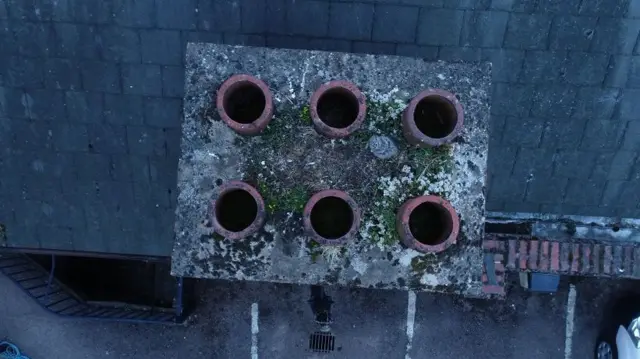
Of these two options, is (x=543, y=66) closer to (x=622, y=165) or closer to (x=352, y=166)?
(x=622, y=165)

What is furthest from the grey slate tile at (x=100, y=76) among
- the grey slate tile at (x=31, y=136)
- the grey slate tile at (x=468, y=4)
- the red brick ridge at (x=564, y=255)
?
the red brick ridge at (x=564, y=255)

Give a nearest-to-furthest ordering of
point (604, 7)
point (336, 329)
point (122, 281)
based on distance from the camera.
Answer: point (604, 7), point (336, 329), point (122, 281)

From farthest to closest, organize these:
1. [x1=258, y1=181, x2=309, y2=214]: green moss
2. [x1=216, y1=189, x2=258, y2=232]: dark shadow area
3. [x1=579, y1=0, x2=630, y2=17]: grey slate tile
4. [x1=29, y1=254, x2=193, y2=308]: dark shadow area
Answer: [x1=29, y1=254, x2=193, y2=308]: dark shadow area
[x1=579, y1=0, x2=630, y2=17]: grey slate tile
[x1=216, y1=189, x2=258, y2=232]: dark shadow area
[x1=258, y1=181, x2=309, y2=214]: green moss

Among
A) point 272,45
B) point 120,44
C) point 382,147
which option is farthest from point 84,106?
point 382,147

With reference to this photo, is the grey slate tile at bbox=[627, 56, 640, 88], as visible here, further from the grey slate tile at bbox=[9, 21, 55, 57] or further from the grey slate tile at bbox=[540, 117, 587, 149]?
the grey slate tile at bbox=[9, 21, 55, 57]

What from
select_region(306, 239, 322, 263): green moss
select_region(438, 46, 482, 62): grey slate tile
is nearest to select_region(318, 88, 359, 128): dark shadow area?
select_region(306, 239, 322, 263): green moss

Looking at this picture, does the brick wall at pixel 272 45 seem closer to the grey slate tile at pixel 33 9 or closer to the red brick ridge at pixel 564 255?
the grey slate tile at pixel 33 9

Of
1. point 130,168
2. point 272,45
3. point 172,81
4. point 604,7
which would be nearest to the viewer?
point 604,7
